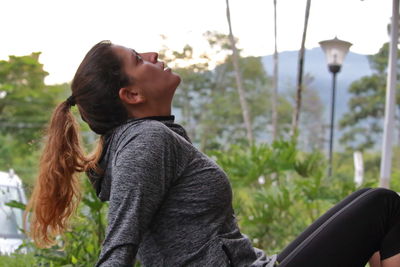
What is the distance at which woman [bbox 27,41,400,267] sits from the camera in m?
1.62

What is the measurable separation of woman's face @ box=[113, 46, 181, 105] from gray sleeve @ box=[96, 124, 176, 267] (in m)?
0.20

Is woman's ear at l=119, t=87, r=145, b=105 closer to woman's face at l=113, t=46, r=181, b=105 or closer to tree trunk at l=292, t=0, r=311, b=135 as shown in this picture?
woman's face at l=113, t=46, r=181, b=105

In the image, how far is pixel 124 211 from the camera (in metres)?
1.57

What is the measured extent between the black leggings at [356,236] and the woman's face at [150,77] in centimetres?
54

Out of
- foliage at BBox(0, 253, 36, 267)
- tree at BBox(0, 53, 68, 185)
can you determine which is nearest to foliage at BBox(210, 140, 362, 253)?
foliage at BBox(0, 253, 36, 267)

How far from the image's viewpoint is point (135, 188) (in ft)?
5.19

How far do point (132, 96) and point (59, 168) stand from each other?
27 cm

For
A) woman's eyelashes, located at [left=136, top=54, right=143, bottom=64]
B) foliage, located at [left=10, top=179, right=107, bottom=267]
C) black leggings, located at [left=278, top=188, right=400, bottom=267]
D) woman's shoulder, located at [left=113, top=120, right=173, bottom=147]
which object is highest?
woman's eyelashes, located at [left=136, top=54, right=143, bottom=64]

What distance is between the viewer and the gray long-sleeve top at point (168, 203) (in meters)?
1.58

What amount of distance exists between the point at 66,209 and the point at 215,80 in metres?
28.6

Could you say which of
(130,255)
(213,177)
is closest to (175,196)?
(213,177)

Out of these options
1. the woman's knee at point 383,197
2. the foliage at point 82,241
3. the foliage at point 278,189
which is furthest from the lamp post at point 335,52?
the woman's knee at point 383,197

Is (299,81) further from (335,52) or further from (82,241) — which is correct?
(82,241)

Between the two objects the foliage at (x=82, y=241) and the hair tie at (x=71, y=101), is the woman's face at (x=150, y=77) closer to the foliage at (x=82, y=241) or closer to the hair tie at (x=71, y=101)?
the hair tie at (x=71, y=101)
